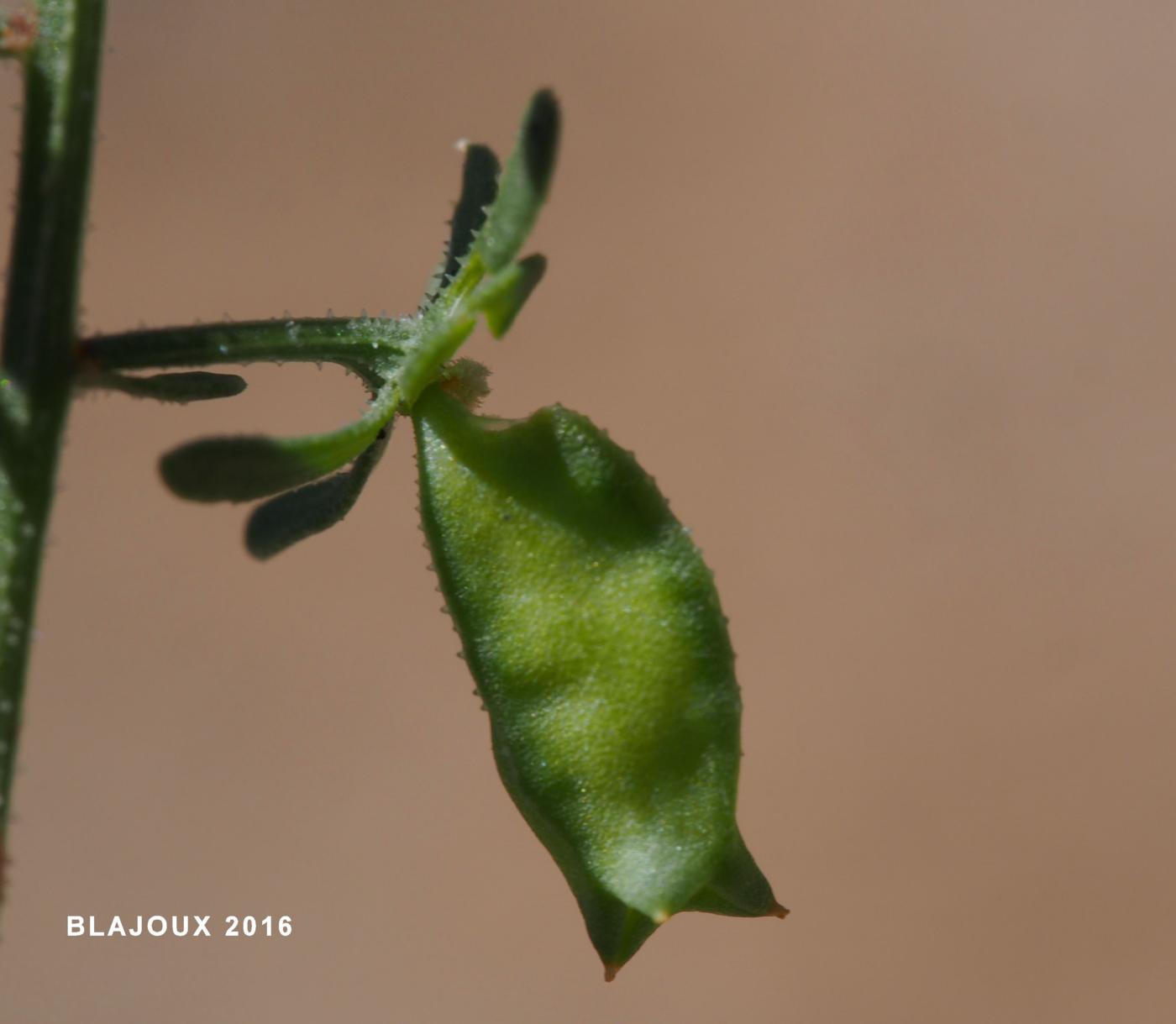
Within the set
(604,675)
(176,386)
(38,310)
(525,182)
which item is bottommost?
(604,675)

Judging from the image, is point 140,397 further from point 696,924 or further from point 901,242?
point 901,242

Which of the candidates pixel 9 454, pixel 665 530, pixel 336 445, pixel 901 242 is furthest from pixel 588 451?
pixel 901 242

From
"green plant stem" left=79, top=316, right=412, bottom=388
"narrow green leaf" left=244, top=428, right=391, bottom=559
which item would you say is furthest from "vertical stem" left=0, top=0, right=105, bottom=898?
"narrow green leaf" left=244, top=428, right=391, bottom=559

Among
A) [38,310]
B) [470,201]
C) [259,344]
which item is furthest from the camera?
[470,201]

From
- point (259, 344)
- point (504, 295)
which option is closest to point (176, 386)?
point (259, 344)

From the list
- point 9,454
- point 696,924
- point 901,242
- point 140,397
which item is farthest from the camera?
point 901,242

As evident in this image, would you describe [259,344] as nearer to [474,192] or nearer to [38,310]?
[38,310]
